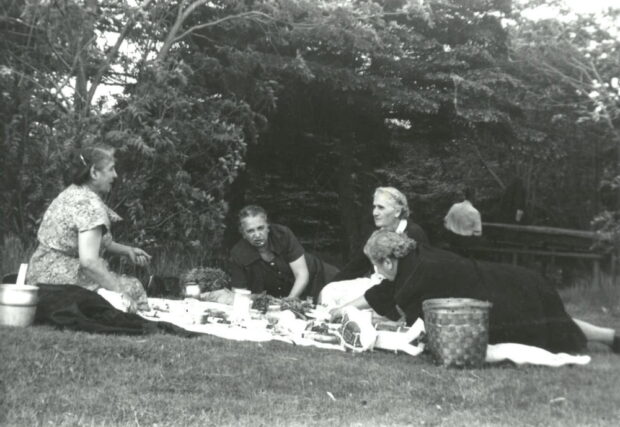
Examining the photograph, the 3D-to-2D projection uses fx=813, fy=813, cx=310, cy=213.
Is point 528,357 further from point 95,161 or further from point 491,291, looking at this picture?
point 95,161

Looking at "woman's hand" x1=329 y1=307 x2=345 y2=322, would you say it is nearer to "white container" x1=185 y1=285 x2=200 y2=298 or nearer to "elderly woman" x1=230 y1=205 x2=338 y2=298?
"elderly woman" x1=230 y1=205 x2=338 y2=298

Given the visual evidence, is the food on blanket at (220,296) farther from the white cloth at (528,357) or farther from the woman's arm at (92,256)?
the white cloth at (528,357)

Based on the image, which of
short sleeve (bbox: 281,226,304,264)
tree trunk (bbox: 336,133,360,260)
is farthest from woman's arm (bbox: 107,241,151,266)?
tree trunk (bbox: 336,133,360,260)

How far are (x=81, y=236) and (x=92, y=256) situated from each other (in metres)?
0.16

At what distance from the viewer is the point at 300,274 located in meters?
7.48

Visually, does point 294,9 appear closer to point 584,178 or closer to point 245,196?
point 245,196

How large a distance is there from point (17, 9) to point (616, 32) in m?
6.30

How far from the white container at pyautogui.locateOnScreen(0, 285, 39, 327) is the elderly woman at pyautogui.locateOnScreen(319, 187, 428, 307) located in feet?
9.07

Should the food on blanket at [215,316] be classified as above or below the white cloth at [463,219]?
below

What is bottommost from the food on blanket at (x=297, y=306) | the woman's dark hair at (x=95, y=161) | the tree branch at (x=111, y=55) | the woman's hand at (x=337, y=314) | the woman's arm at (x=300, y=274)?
the food on blanket at (x=297, y=306)

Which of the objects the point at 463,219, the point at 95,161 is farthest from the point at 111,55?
the point at 463,219

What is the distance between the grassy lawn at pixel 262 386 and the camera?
362 cm

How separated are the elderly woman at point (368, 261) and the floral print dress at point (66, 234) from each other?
2.23 metres

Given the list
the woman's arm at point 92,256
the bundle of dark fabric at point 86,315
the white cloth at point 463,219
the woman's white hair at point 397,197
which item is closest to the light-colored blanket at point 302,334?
the bundle of dark fabric at point 86,315
